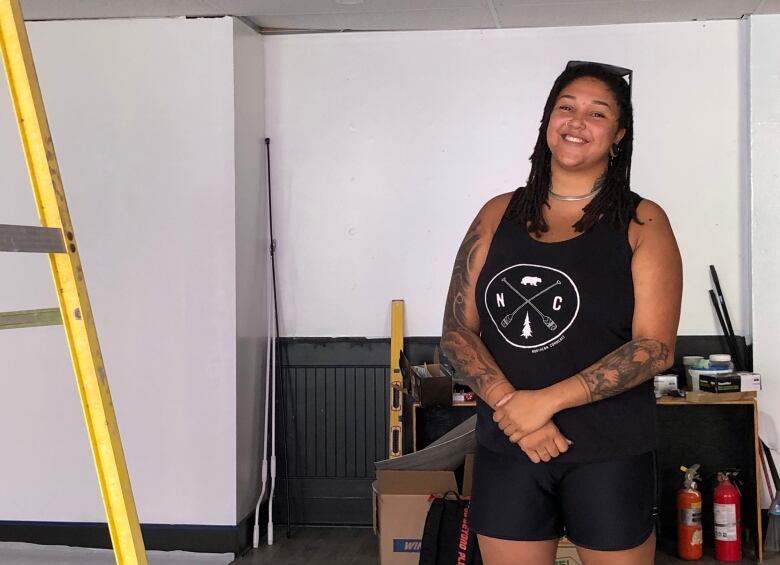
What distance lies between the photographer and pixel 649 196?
14.0ft

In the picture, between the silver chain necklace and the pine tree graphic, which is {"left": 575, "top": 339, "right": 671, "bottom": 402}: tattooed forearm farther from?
the silver chain necklace

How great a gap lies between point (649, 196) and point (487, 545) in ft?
9.48

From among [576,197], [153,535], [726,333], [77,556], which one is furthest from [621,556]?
[77,556]

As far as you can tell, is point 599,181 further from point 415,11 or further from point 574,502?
point 415,11

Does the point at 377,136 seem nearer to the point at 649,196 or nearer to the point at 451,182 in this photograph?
the point at 451,182

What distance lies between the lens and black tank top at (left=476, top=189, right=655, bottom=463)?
1.69m

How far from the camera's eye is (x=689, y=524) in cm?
392

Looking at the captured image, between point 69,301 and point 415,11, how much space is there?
281 centimetres

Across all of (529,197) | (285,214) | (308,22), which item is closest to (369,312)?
(285,214)

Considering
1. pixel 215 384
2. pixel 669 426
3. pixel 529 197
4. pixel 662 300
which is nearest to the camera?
pixel 662 300

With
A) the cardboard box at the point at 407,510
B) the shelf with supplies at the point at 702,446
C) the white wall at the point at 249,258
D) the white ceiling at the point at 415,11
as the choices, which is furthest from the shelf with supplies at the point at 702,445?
the white ceiling at the point at 415,11

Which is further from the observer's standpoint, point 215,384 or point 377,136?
point 377,136

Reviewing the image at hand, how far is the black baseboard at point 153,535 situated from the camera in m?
4.00

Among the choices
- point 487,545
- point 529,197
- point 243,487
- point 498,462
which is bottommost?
point 243,487
